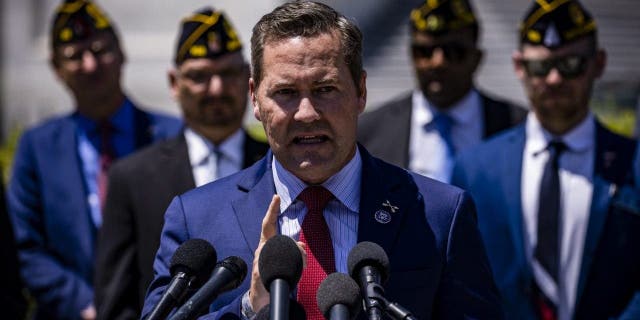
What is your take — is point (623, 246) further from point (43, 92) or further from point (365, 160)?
point (43, 92)

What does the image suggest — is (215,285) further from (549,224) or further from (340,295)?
(549,224)

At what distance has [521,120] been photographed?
6.99 m

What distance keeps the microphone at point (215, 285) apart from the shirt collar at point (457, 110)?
363 centimetres

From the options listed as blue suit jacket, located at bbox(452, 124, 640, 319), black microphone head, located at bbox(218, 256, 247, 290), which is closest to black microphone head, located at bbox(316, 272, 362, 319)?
A: black microphone head, located at bbox(218, 256, 247, 290)

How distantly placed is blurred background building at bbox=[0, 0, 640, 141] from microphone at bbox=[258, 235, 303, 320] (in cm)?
1187

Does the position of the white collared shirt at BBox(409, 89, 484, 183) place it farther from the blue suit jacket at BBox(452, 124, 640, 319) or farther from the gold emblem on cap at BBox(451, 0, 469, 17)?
the blue suit jacket at BBox(452, 124, 640, 319)

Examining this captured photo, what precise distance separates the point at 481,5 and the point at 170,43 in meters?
4.13

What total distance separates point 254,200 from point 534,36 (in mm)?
2650

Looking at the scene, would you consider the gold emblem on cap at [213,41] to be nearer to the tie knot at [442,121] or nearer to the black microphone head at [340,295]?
the tie knot at [442,121]

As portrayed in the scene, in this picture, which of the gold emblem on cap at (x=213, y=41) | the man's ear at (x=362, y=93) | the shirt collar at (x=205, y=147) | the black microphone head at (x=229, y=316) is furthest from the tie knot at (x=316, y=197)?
the gold emblem on cap at (x=213, y=41)

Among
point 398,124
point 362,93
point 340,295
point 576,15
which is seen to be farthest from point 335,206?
point 398,124

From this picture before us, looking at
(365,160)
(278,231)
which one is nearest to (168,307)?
(278,231)

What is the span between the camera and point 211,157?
6.08 m

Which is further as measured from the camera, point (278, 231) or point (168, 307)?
point (278, 231)
